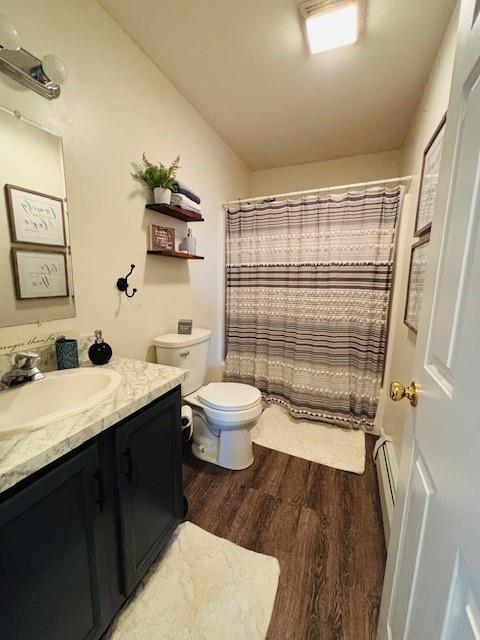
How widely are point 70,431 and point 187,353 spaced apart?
3.26 ft

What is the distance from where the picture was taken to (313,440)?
2.01 metres

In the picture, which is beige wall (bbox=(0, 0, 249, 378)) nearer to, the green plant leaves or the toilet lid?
the green plant leaves

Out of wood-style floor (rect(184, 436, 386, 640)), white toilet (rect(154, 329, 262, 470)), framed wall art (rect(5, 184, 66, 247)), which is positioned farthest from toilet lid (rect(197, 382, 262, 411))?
framed wall art (rect(5, 184, 66, 247))

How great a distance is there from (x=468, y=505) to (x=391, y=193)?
2.05 metres

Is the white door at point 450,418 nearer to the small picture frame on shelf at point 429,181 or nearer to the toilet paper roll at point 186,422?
the small picture frame on shelf at point 429,181

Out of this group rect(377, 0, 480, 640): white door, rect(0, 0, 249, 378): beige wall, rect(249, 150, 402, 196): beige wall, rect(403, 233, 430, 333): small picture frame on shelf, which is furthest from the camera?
rect(249, 150, 402, 196): beige wall

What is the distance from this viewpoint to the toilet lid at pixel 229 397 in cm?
161

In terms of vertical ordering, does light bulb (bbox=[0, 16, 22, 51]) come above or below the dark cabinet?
above

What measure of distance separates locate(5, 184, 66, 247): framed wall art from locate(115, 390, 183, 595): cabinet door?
816 millimetres

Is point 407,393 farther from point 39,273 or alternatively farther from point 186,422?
point 39,273

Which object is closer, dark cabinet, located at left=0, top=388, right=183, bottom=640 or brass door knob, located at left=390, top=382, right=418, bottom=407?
dark cabinet, located at left=0, top=388, right=183, bottom=640

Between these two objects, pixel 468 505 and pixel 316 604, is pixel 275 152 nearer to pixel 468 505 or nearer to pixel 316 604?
pixel 468 505

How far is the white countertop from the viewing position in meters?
0.57

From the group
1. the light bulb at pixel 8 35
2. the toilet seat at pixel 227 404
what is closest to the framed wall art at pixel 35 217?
the light bulb at pixel 8 35
